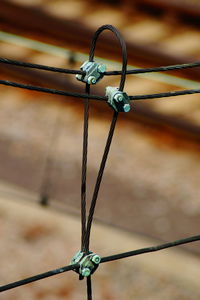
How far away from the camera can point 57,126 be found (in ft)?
5.43

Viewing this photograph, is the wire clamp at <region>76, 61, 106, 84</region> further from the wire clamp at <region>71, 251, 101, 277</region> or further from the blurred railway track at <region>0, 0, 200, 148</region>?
the blurred railway track at <region>0, 0, 200, 148</region>

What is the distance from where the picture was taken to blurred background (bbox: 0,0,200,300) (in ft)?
4.29

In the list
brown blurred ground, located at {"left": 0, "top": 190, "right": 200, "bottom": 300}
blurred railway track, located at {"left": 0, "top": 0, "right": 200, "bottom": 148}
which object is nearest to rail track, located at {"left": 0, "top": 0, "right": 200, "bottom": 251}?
blurred railway track, located at {"left": 0, "top": 0, "right": 200, "bottom": 148}

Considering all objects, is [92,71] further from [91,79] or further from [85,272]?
[85,272]

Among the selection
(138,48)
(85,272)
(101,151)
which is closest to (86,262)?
(85,272)

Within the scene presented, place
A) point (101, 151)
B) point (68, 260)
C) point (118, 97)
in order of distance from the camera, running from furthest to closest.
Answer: point (101, 151) < point (68, 260) < point (118, 97)

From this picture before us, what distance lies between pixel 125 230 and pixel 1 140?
1.56ft

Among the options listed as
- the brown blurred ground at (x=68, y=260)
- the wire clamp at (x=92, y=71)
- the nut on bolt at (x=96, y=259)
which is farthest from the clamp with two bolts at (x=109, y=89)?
the brown blurred ground at (x=68, y=260)

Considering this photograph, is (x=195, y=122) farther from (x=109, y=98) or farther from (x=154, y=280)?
(x=109, y=98)

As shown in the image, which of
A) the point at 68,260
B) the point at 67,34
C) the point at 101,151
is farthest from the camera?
the point at 67,34

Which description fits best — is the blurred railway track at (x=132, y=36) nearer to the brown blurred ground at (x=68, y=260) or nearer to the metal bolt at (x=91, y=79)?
the brown blurred ground at (x=68, y=260)

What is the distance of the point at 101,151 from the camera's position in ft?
5.16

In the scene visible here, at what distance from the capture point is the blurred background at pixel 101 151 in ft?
4.29

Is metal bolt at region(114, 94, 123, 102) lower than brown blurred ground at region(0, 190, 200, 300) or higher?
lower
